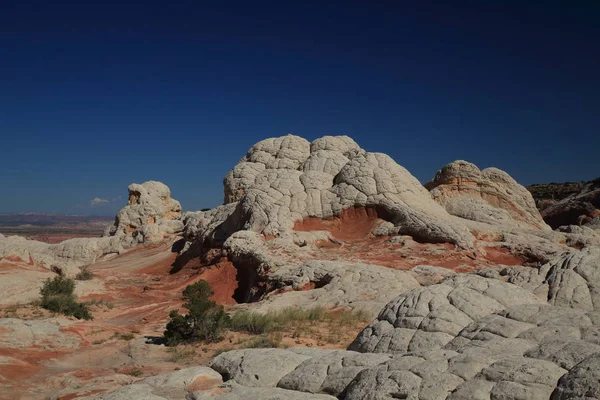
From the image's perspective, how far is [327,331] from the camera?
1138 centimetres

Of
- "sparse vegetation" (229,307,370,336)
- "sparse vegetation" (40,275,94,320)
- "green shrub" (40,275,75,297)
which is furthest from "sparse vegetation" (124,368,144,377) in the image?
"green shrub" (40,275,75,297)

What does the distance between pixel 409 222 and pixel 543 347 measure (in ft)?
57.4

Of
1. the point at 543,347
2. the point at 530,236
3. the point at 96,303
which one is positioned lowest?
the point at 96,303

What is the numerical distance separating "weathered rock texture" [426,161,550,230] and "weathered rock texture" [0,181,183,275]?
2085 centimetres

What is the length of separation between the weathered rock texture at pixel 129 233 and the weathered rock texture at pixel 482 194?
20.8 meters

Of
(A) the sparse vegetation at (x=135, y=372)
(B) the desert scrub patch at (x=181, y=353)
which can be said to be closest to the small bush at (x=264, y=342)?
(B) the desert scrub patch at (x=181, y=353)

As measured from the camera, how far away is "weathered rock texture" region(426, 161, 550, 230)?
29.1m

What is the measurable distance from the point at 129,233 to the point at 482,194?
26922 mm

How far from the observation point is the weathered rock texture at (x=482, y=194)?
29.1 m

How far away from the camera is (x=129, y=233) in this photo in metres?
35.2

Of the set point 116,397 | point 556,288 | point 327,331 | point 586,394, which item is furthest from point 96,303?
point 586,394

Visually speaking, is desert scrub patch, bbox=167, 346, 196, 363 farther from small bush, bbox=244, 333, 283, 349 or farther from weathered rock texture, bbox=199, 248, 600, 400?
weathered rock texture, bbox=199, 248, 600, 400

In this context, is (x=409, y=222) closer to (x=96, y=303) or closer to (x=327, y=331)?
(x=327, y=331)

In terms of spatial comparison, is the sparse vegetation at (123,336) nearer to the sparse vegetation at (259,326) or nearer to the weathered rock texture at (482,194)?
the sparse vegetation at (259,326)
